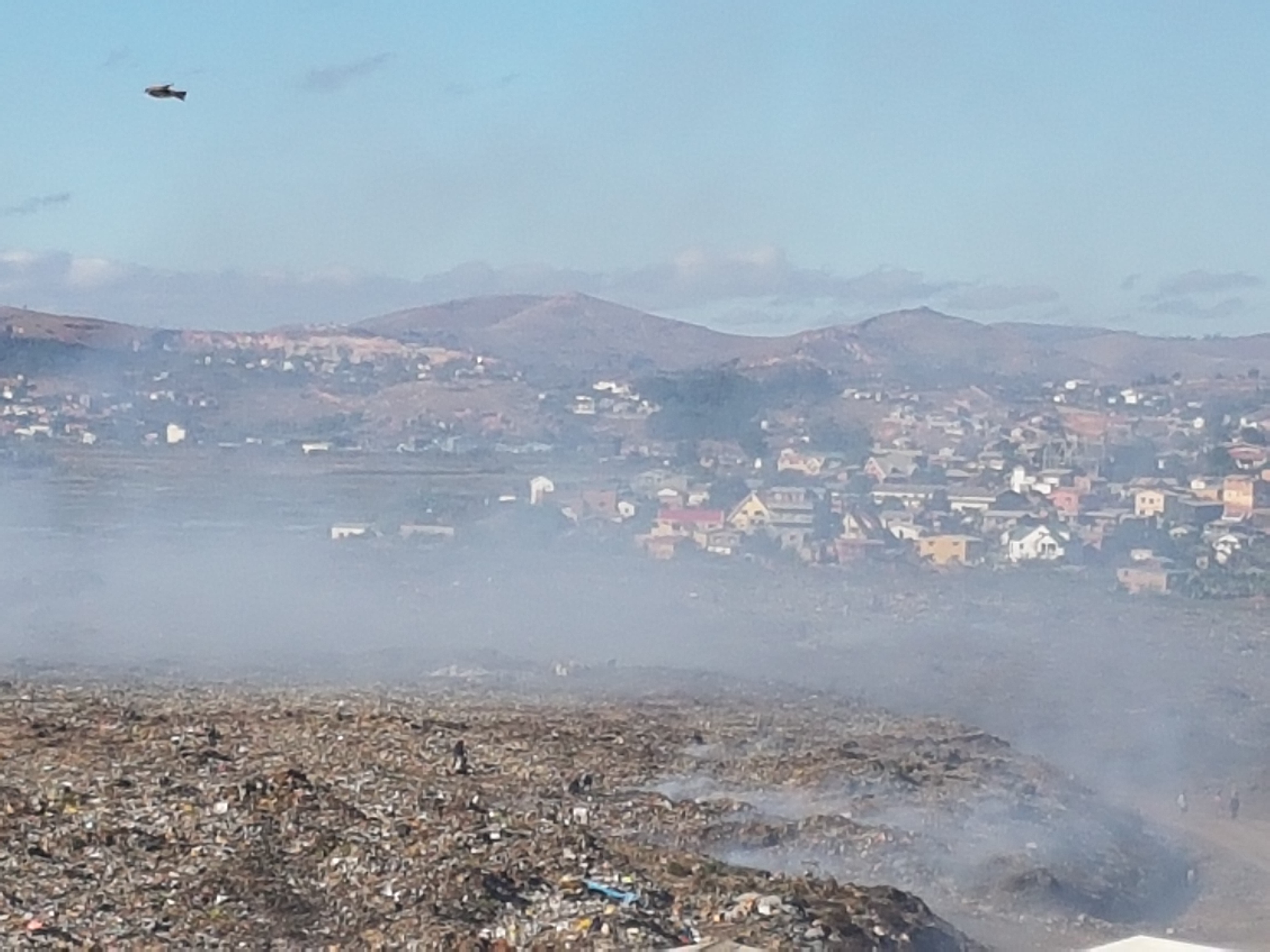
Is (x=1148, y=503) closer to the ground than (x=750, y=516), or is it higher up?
higher up

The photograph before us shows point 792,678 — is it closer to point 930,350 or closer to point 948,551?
point 948,551

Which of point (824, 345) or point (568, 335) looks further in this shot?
point (568, 335)

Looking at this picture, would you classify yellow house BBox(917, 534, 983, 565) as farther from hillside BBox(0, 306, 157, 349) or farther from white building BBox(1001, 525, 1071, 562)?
hillside BBox(0, 306, 157, 349)

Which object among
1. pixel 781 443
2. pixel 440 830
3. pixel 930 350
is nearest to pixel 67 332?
pixel 781 443

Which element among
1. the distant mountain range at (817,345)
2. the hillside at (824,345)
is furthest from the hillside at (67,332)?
the hillside at (824,345)

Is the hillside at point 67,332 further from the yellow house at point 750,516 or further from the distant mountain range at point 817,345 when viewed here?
the yellow house at point 750,516

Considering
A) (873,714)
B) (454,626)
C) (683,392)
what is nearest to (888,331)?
(683,392)

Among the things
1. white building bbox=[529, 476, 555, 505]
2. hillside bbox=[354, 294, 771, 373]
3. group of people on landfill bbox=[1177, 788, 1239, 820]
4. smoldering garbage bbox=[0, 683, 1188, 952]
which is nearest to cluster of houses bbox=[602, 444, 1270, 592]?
white building bbox=[529, 476, 555, 505]
